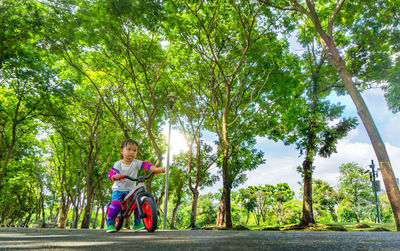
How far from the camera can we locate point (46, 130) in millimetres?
20875

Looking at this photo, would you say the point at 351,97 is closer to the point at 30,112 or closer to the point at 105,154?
the point at 30,112

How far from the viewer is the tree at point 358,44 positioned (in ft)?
26.3

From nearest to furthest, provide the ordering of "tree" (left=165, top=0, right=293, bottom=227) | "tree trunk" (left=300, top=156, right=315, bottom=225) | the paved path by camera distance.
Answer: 1. the paved path
2. "tree" (left=165, top=0, right=293, bottom=227)
3. "tree trunk" (left=300, top=156, right=315, bottom=225)

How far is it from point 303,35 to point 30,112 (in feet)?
58.7

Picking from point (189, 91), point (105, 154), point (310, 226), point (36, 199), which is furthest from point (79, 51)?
point (36, 199)

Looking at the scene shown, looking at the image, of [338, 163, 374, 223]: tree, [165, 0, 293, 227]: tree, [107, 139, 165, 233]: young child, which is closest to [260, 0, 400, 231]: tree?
[165, 0, 293, 227]: tree

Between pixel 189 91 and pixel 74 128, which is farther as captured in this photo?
pixel 74 128

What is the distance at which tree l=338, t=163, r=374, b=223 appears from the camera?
36.8 m

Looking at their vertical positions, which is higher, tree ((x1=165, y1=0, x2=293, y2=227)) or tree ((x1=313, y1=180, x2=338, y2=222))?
tree ((x1=165, y1=0, x2=293, y2=227))

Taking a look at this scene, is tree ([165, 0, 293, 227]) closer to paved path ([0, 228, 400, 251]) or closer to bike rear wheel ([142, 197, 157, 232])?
bike rear wheel ([142, 197, 157, 232])

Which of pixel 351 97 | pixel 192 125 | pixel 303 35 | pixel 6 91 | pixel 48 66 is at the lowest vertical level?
pixel 351 97

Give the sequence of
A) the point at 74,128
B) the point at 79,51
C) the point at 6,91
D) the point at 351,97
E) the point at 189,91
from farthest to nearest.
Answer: the point at 74,128, the point at 189,91, the point at 6,91, the point at 79,51, the point at 351,97

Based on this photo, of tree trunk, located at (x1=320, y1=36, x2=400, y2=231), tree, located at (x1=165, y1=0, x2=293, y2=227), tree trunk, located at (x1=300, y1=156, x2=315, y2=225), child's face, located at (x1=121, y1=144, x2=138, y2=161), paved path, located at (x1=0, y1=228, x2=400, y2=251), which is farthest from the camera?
tree trunk, located at (x1=300, y1=156, x2=315, y2=225)

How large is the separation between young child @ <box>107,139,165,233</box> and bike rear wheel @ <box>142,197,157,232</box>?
26 centimetres
